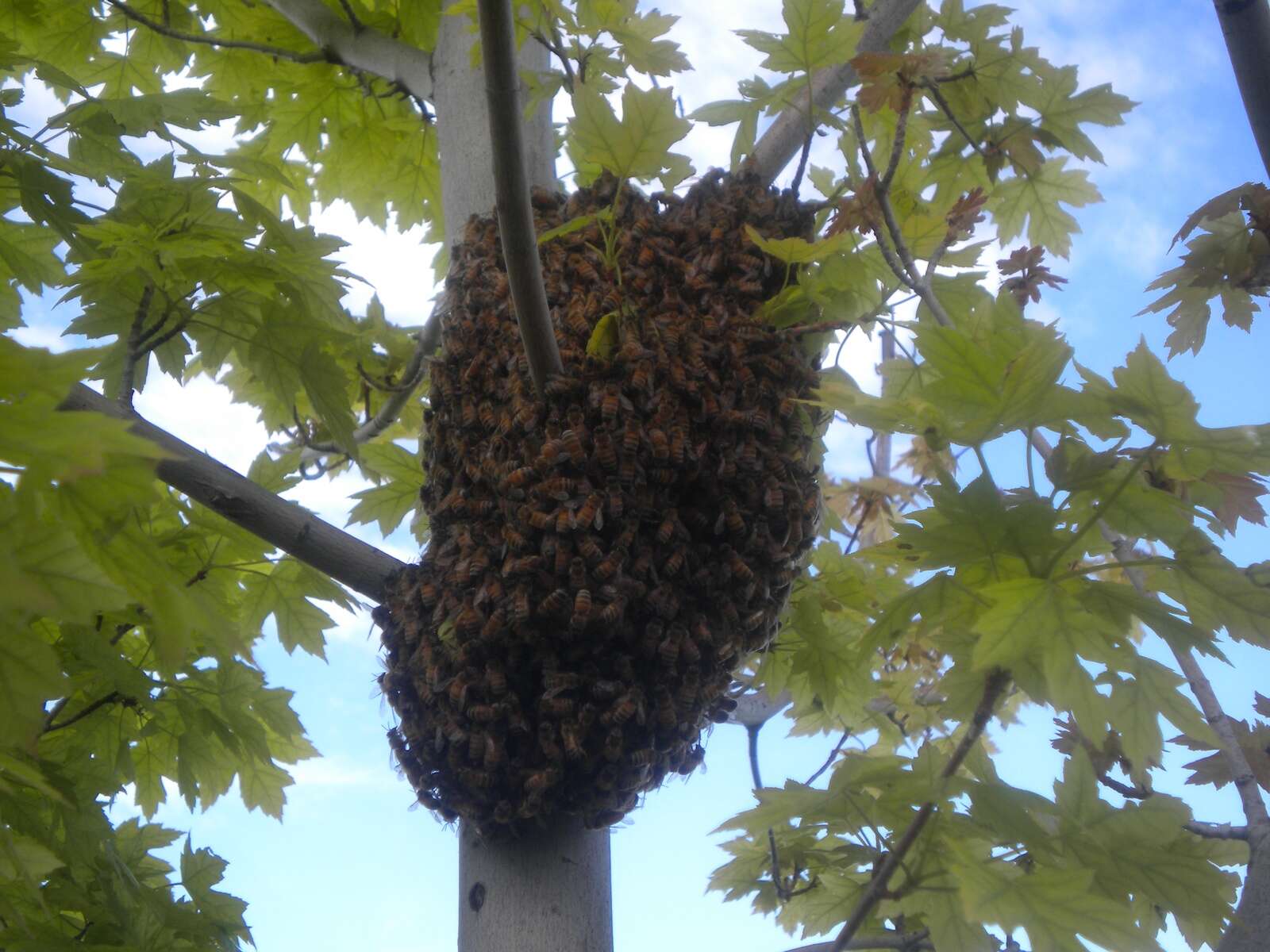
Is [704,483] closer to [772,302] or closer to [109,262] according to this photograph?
[772,302]

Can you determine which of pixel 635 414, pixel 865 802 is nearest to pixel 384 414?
pixel 635 414

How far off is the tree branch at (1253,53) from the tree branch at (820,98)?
1.08 metres

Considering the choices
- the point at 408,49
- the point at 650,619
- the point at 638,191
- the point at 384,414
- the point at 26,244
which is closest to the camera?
the point at 650,619

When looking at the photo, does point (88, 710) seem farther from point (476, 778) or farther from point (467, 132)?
point (467, 132)

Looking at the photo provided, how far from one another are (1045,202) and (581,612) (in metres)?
2.54

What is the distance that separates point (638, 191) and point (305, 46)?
79.0 inches

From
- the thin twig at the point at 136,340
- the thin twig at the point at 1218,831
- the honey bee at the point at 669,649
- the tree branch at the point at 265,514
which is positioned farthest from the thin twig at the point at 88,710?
Result: the thin twig at the point at 1218,831

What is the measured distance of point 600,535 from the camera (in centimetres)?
199

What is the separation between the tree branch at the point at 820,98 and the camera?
2.73 meters

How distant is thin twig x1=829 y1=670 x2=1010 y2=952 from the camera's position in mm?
1726

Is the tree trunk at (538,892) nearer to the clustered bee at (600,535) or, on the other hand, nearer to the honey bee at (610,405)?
the clustered bee at (600,535)

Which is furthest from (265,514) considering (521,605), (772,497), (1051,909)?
(1051,909)

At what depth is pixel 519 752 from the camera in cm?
201

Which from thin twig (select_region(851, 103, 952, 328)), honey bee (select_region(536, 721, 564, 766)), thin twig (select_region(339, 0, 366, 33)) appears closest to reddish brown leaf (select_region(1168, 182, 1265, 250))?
thin twig (select_region(851, 103, 952, 328))
